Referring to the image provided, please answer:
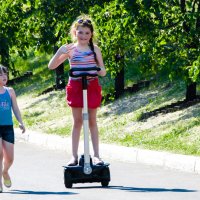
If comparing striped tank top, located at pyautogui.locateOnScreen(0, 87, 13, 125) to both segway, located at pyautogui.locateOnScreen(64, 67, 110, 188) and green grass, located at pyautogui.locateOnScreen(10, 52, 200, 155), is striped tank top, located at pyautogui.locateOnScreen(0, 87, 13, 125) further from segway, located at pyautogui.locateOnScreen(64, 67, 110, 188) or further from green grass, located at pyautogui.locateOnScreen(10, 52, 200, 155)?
green grass, located at pyautogui.locateOnScreen(10, 52, 200, 155)

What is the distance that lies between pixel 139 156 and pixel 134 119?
4.59 meters

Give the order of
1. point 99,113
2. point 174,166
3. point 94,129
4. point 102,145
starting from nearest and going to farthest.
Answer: point 94,129, point 174,166, point 102,145, point 99,113

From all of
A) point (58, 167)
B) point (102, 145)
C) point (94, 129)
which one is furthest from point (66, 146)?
point (94, 129)

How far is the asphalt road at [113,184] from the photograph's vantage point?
10.1 metres

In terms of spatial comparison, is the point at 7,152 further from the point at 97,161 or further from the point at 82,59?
the point at 82,59

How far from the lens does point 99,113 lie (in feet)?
71.8

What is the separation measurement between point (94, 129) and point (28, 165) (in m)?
3.74

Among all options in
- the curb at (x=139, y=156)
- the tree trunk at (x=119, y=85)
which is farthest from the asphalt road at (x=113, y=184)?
the tree trunk at (x=119, y=85)

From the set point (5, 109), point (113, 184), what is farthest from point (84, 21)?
point (113, 184)

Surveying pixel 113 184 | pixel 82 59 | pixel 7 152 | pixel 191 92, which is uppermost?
pixel 82 59

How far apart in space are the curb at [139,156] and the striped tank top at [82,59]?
2.96m

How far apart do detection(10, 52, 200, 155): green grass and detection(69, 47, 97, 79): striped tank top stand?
173 inches

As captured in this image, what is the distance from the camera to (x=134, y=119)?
19.4 m

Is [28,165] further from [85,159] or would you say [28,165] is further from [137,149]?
[85,159]
